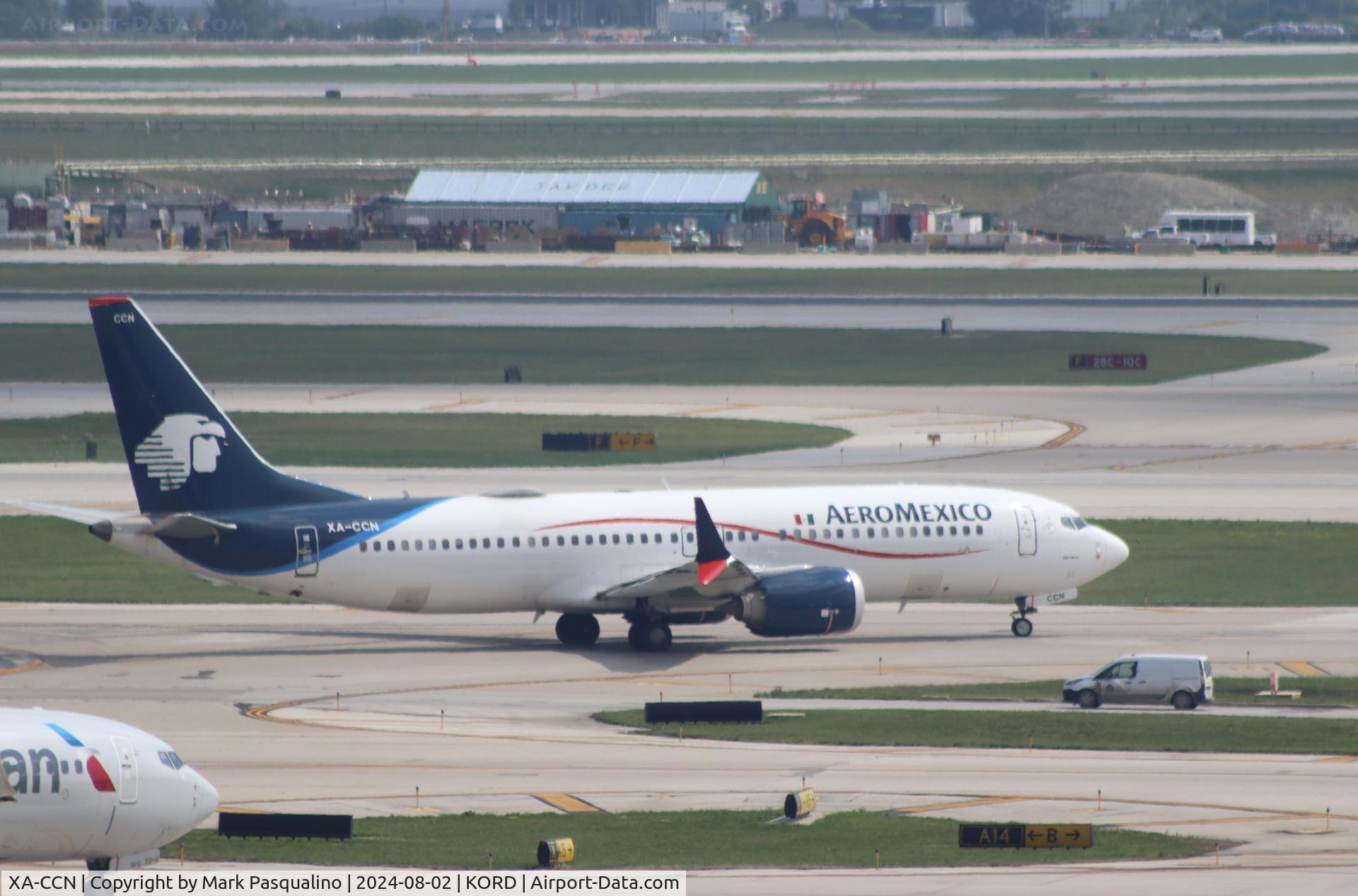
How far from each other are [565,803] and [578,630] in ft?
58.1

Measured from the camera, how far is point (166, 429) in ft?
160

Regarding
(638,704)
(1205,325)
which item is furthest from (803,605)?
(1205,325)

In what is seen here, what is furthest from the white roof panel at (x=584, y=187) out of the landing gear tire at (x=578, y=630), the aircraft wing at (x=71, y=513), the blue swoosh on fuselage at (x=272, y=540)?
the aircraft wing at (x=71, y=513)

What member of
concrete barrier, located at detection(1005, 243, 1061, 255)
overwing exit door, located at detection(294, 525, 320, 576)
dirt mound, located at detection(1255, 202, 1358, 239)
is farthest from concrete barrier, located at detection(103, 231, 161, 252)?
overwing exit door, located at detection(294, 525, 320, 576)

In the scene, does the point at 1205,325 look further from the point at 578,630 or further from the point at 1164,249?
the point at 578,630

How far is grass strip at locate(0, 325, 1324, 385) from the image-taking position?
110m

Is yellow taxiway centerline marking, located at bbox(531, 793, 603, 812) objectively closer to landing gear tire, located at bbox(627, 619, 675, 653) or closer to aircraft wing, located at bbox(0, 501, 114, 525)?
landing gear tire, located at bbox(627, 619, 675, 653)

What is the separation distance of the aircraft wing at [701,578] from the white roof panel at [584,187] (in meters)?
141

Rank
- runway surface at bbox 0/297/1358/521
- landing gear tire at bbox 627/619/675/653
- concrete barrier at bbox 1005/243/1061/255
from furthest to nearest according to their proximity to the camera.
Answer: concrete barrier at bbox 1005/243/1061/255
runway surface at bbox 0/297/1358/521
landing gear tire at bbox 627/619/675/653

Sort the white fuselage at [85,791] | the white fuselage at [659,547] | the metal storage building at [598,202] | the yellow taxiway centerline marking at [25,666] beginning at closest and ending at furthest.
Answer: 1. the white fuselage at [85,791]
2. the yellow taxiway centerline marking at [25,666]
3. the white fuselage at [659,547]
4. the metal storage building at [598,202]

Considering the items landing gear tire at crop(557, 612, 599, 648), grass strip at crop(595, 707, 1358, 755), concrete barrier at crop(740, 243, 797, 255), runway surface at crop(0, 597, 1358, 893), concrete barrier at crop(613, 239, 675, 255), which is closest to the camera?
runway surface at crop(0, 597, 1358, 893)

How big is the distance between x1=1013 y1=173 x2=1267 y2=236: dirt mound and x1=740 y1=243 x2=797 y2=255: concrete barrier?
27131mm

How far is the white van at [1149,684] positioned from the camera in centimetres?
4341

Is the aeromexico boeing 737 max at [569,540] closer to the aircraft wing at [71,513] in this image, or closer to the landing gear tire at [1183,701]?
the aircraft wing at [71,513]
